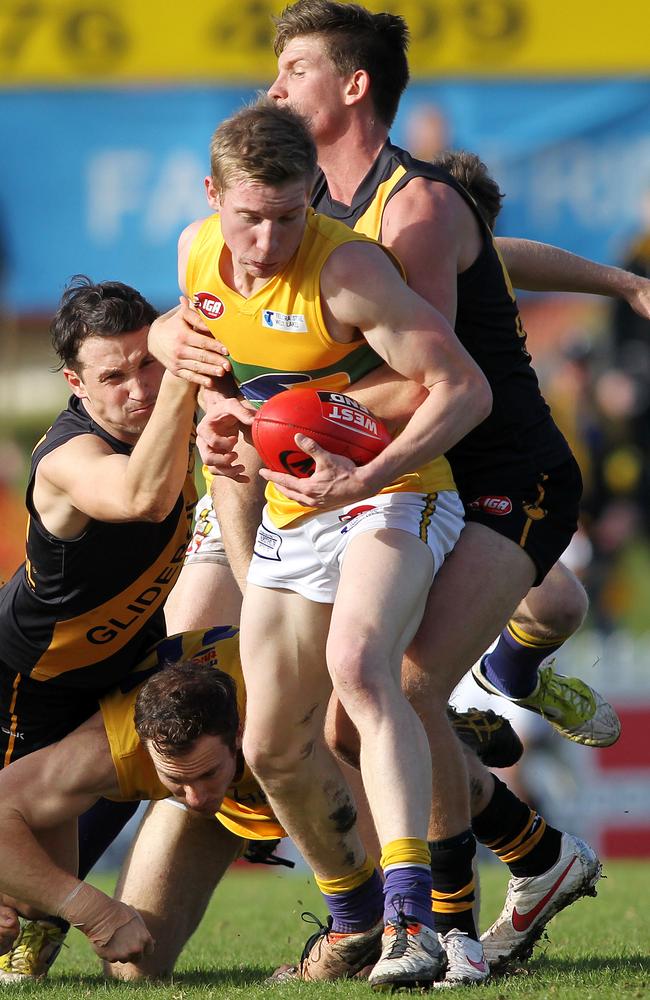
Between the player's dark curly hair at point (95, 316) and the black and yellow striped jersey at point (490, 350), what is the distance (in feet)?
2.24

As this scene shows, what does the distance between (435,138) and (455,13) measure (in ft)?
5.34

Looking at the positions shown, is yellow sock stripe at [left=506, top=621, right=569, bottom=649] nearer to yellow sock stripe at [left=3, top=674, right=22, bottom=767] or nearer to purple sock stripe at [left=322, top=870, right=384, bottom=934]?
purple sock stripe at [left=322, top=870, right=384, bottom=934]

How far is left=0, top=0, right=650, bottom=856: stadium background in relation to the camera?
16562mm

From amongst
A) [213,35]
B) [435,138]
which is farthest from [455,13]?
[213,35]

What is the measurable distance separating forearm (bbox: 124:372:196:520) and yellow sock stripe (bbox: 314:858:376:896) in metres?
1.29

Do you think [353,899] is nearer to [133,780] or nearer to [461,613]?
[133,780]

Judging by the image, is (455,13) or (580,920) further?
(455,13)

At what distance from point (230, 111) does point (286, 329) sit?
1307cm

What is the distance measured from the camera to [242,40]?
1684 centimetres

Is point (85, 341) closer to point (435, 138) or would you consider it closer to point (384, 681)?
point (384, 681)

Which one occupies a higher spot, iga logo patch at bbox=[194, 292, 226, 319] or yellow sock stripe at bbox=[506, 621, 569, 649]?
iga logo patch at bbox=[194, 292, 226, 319]

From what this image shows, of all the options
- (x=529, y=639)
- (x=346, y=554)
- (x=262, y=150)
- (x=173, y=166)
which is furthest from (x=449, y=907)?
(x=173, y=166)

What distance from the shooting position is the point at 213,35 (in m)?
16.8

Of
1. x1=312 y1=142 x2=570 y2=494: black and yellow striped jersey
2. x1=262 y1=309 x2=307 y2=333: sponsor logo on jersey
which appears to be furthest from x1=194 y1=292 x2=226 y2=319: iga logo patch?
x1=312 y1=142 x2=570 y2=494: black and yellow striped jersey
